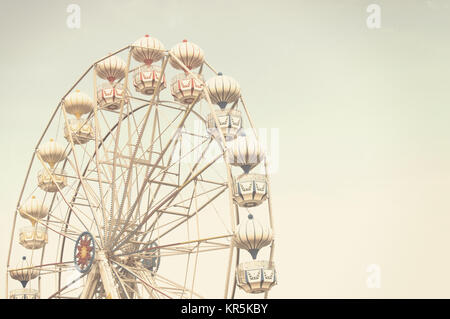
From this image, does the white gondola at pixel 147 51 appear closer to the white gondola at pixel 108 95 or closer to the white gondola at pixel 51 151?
the white gondola at pixel 108 95

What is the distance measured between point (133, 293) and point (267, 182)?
722 centimetres

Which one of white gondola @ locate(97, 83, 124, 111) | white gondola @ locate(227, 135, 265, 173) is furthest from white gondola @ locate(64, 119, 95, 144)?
white gondola @ locate(227, 135, 265, 173)

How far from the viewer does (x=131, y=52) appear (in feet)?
79.5

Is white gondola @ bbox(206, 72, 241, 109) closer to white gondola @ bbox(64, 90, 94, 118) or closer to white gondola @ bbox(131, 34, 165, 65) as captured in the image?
white gondola @ bbox(131, 34, 165, 65)

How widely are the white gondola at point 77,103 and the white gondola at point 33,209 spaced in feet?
12.5

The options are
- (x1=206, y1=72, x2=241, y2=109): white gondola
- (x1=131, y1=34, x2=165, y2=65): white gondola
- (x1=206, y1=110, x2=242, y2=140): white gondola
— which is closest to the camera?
(x1=206, y1=110, x2=242, y2=140): white gondola

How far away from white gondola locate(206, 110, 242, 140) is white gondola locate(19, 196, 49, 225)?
951cm

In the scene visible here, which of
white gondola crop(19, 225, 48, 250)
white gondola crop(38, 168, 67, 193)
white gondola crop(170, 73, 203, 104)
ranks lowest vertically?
white gondola crop(19, 225, 48, 250)

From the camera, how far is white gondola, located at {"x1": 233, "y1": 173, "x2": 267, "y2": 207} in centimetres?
2077

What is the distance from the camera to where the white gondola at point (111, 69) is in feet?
90.0

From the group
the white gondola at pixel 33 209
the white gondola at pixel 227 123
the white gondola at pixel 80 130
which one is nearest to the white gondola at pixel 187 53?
Answer: the white gondola at pixel 227 123

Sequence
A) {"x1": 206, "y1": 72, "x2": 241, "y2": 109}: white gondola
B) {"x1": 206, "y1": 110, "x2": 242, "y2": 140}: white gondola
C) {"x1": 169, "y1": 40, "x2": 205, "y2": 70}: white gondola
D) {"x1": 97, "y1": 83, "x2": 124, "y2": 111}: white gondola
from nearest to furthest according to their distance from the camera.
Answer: {"x1": 206, "y1": 110, "x2": 242, "y2": 140}: white gondola < {"x1": 206, "y1": 72, "x2": 241, "y2": 109}: white gondola < {"x1": 169, "y1": 40, "x2": 205, "y2": 70}: white gondola < {"x1": 97, "y1": 83, "x2": 124, "y2": 111}: white gondola
